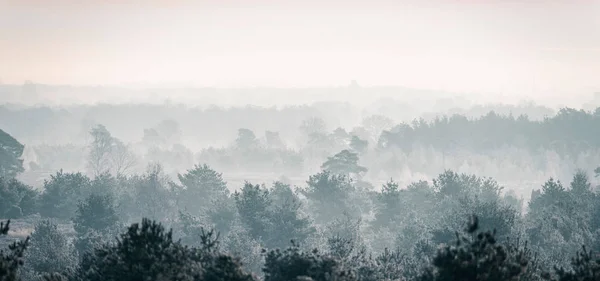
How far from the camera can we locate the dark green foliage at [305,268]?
92.9 ft

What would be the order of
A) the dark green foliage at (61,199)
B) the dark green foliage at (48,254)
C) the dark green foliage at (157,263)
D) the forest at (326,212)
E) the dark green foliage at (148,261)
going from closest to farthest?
the dark green foliage at (157,263) < the dark green foliage at (148,261) < the forest at (326,212) < the dark green foliage at (48,254) < the dark green foliage at (61,199)

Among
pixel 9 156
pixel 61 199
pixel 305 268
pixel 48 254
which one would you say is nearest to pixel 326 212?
pixel 61 199

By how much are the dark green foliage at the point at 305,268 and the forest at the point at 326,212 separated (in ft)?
0.23

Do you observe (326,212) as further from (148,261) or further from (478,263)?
(478,263)

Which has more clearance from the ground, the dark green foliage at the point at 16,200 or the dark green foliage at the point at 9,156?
the dark green foliage at the point at 9,156

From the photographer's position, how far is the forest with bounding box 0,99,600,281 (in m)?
28.6

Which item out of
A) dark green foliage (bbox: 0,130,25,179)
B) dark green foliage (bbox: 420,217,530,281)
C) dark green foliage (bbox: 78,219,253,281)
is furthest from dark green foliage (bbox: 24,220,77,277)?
dark green foliage (bbox: 0,130,25,179)

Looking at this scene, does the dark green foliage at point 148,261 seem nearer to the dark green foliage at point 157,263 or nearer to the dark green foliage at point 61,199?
the dark green foliage at point 157,263

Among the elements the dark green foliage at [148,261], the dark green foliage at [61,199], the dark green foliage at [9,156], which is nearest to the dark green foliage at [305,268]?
the dark green foliage at [148,261]

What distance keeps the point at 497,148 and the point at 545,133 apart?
30.6ft

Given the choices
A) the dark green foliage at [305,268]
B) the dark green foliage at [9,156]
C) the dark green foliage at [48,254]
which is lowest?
the dark green foliage at [48,254]

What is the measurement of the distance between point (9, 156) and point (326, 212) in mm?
57869

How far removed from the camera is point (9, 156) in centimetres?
11112

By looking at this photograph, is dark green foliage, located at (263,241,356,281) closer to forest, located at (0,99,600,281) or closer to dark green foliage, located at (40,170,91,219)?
forest, located at (0,99,600,281)
